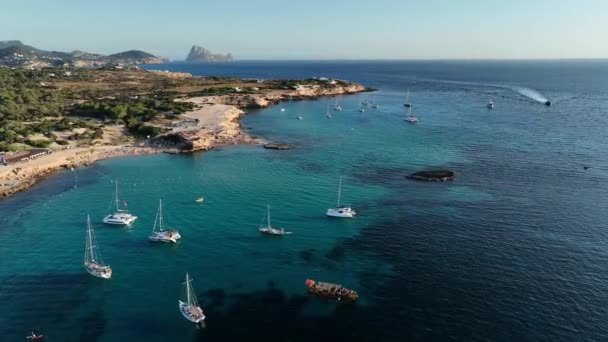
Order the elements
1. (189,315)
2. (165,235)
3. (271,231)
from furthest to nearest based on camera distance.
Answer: (271,231), (165,235), (189,315)

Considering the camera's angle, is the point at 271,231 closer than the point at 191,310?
No

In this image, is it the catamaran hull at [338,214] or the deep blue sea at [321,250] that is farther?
the catamaran hull at [338,214]

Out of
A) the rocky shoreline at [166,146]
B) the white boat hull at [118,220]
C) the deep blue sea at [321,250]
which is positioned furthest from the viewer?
the rocky shoreline at [166,146]

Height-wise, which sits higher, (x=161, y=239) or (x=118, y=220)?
(x=118, y=220)

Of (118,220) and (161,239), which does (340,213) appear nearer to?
(161,239)

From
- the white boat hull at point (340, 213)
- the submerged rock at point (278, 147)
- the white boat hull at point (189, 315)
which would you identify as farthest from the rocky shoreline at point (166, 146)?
the white boat hull at point (189, 315)

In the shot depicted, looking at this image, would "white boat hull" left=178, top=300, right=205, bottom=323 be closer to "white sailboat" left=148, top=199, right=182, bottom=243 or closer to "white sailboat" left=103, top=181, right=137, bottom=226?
"white sailboat" left=148, top=199, right=182, bottom=243

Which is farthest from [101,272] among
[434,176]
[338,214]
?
[434,176]

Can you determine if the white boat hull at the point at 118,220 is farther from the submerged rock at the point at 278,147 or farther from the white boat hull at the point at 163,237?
the submerged rock at the point at 278,147
